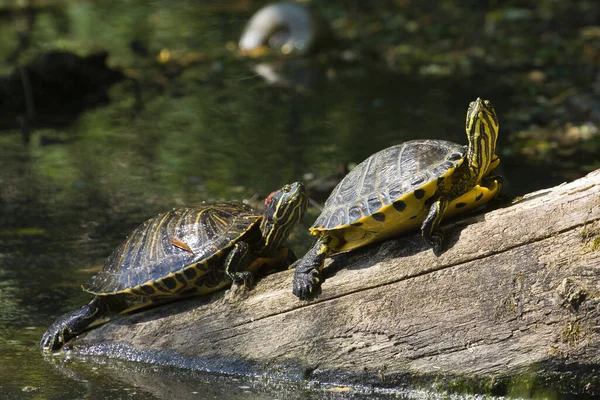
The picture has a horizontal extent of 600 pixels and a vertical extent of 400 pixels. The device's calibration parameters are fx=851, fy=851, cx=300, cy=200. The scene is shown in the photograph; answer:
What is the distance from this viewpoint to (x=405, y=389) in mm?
4402

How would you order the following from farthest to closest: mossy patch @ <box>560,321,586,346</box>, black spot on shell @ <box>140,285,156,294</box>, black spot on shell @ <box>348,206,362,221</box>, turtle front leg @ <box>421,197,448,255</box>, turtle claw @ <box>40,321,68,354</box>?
turtle claw @ <box>40,321,68,354</box> → black spot on shell @ <box>140,285,156,294</box> → black spot on shell @ <box>348,206,362,221</box> → turtle front leg @ <box>421,197,448,255</box> → mossy patch @ <box>560,321,586,346</box>

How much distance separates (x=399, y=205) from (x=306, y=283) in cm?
67

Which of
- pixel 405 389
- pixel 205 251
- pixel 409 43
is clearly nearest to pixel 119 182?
pixel 205 251

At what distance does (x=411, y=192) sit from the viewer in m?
4.16

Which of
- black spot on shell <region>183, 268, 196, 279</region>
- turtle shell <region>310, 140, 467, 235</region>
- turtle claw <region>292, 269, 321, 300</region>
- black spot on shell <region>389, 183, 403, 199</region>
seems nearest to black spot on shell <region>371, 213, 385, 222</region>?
turtle shell <region>310, 140, 467, 235</region>

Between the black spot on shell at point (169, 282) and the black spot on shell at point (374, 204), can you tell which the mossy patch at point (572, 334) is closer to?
the black spot on shell at point (374, 204)

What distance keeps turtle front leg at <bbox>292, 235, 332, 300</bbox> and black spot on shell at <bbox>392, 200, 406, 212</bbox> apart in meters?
0.47

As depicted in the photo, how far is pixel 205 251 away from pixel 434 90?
8.46m

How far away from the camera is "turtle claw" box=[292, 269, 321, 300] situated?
4469 mm

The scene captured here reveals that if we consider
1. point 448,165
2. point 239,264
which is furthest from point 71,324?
point 448,165

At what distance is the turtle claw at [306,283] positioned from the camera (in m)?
4.47

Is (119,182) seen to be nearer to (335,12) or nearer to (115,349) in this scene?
(115,349)

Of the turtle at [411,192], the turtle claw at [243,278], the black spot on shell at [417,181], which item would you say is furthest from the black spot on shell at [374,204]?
the turtle claw at [243,278]

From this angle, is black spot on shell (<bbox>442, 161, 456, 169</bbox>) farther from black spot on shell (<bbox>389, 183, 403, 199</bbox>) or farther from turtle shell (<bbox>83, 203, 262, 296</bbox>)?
turtle shell (<bbox>83, 203, 262, 296</bbox>)
